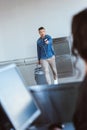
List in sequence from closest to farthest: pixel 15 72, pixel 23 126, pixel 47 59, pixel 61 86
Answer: pixel 23 126
pixel 15 72
pixel 61 86
pixel 47 59

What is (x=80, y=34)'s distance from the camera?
1.32 metres

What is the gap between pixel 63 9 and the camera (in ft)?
31.3

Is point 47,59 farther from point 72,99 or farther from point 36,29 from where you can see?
point 72,99

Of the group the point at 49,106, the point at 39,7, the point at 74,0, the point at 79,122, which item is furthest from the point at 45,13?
the point at 79,122

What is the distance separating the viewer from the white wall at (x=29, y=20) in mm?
9586

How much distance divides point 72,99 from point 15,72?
16.2 inches

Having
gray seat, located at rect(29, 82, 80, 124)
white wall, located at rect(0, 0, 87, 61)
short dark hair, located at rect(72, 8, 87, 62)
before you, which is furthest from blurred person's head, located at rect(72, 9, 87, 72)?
white wall, located at rect(0, 0, 87, 61)

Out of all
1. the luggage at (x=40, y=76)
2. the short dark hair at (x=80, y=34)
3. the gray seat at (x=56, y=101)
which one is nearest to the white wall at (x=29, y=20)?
the luggage at (x=40, y=76)

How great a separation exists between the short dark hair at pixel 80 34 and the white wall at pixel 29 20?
8247mm

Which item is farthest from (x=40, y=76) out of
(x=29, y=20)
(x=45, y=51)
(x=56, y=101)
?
(x=56, y=101)

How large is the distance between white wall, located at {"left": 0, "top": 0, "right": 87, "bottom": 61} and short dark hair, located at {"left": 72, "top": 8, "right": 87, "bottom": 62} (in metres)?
8.25

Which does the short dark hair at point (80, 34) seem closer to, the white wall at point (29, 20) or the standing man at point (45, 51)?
the standing man at point (45, 51)

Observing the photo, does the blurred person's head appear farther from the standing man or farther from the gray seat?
the standing man

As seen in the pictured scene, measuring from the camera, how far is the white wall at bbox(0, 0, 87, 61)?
959 centimetres
